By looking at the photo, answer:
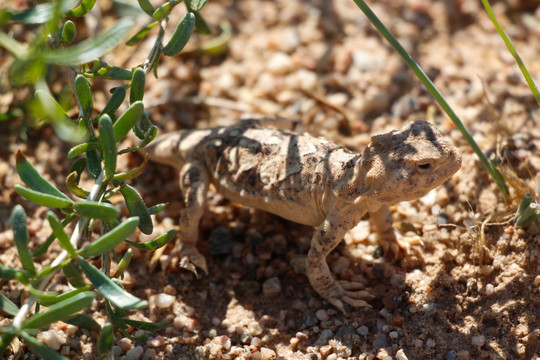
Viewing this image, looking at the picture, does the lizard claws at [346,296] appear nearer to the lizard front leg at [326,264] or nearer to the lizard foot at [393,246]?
the lizard front leg at [326,264]

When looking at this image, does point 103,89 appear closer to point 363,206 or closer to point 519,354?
point 363,206

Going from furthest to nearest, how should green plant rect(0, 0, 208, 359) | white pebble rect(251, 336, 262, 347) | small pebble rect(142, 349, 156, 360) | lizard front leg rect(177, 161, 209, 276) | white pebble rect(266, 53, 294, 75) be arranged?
white pebble rect(266, 53, 294, 75) < lizard front leg rect(177, 161, 209, 276) < white pebble rect(251, 336, 262, 347) < small pebble rect(142, 349, 156, 360) < green plant rect(0, 0, 208, 359)

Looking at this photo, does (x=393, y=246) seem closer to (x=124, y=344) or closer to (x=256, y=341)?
(x=256, y=341)

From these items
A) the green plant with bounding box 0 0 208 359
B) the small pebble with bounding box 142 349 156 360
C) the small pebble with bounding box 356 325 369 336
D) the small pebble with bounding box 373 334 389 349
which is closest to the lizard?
the small pebble with bounding box 356 325 369 336

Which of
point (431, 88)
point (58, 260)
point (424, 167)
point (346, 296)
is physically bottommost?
point (346, 296)

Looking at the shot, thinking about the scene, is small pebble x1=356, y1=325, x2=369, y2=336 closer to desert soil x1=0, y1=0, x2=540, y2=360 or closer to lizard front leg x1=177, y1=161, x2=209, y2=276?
desert soil x1=0, y1=0, x2=540, y2=360

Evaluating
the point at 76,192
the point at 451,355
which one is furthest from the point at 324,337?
the point at 76,192

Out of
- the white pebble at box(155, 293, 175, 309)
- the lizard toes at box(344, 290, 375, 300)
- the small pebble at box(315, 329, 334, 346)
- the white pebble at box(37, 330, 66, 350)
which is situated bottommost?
the small pebble at box(315, 329, 334, 346)
